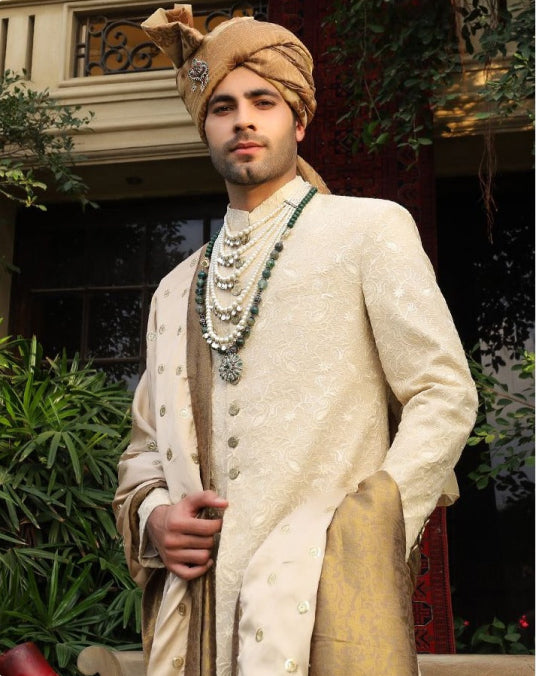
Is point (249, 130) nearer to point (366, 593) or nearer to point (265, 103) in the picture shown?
point (265, 103)

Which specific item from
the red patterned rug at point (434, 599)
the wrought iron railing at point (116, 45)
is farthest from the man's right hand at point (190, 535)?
the wrought iron railing at point (116, 45)

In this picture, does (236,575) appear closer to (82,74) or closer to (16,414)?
(16,414)

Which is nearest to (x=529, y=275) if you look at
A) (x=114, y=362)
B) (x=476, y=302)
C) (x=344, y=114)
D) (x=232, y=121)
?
(x=476, y=302)

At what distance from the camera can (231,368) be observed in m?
1.63

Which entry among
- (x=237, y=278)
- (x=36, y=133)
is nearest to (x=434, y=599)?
(x=237, y=278)

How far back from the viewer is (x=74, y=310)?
206 inches

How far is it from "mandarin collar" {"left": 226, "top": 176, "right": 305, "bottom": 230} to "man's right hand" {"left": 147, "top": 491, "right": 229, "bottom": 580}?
554 mm

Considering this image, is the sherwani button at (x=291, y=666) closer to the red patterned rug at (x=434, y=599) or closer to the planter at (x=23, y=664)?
the planter at (x=23, y=664)

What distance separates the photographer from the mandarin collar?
1.80m

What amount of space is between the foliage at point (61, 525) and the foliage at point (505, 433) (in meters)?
1.44

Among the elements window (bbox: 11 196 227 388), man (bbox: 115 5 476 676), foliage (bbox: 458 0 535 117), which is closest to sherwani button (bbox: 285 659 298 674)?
man (bbox: 115 5 476 676)

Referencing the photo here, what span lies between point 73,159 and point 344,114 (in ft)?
4.69

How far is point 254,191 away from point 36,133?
3085 mm

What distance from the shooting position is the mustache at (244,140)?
67.6 inches
